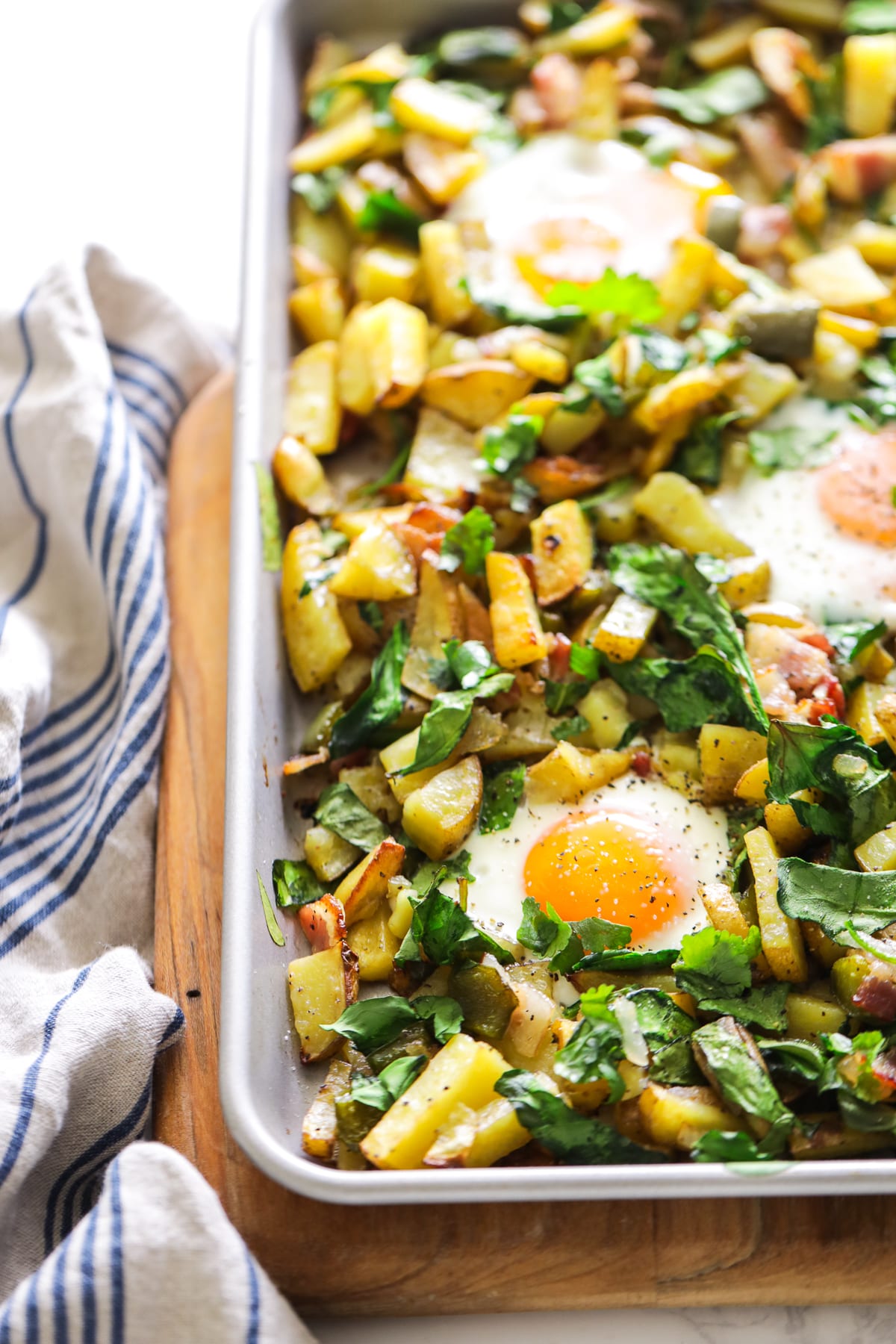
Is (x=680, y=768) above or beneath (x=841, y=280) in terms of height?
beneath

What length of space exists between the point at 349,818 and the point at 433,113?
5.68 feet

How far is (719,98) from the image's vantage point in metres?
3.23

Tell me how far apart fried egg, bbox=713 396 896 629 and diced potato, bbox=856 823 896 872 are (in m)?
0.51

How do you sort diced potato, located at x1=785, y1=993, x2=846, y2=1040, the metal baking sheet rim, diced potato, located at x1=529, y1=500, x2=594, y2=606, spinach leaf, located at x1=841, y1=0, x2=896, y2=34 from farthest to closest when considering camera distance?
spinach leaf, located at x1=841, y1=0, x2=896, y2=34
diced potato, located at x1=529, y1=500, x2=594, y2=606
diced potato, located at x1=785, y1=993, x2=846, y2=1040
the metal baking sheet rim

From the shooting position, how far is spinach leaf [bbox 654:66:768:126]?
3.21m

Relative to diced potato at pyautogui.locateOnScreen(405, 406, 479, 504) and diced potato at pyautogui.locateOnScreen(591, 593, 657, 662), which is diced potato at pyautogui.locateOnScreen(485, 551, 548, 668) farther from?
diced potato at pyautogui.locateOnScreen(405, 406, 479, 504)

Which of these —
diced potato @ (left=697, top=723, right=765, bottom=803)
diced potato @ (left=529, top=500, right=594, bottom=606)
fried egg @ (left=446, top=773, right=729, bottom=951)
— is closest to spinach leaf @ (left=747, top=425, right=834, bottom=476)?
diced potato @ (left=529, top=500, right=594, bottom=606)

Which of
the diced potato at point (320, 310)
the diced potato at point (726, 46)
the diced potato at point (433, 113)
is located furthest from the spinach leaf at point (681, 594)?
the diced potato at point (726, 46)

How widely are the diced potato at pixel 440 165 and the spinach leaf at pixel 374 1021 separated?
73.9 inches

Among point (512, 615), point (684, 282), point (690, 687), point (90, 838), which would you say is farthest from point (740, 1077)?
point (684, 282)

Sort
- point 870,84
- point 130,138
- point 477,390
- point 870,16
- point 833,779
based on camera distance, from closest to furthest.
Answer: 1. point 833,779
2. point 477,390
3. point 870,84
4. point 870,16
5. point 130,138

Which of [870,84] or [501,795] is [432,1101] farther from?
[870,84]

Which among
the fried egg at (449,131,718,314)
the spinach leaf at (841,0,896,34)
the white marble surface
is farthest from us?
the white marble surface

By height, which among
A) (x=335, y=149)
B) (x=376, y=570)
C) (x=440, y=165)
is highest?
(x=335, y=149)
